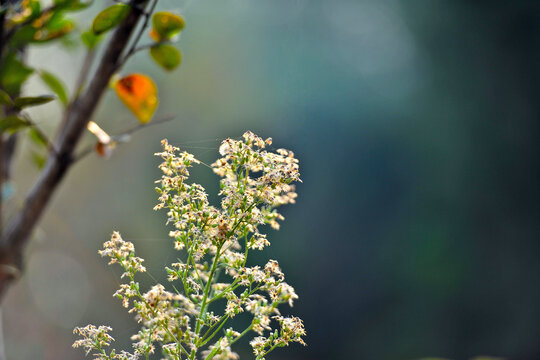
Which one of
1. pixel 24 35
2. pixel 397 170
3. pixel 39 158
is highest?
pixel 397 170

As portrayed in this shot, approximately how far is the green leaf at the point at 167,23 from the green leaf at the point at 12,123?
0.40 feet

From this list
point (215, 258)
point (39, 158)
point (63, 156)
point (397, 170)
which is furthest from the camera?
point (397, 170)

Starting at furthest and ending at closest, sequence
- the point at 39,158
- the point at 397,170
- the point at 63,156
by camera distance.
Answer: the point at 397,170, the point at 39,158, the point at 63,156

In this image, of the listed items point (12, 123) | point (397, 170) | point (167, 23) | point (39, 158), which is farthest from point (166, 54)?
point (397, 170)

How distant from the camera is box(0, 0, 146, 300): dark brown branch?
0.33 metres

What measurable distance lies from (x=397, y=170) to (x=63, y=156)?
2455 millimetres

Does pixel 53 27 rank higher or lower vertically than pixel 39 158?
higher

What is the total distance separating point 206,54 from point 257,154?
2349 millimetres

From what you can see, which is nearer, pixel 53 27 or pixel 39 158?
pixel 53 27

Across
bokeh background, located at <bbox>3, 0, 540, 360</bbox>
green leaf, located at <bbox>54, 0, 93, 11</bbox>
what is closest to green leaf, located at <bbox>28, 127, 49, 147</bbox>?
green leaf, located at <bbox>54, 0, 93, 11</bbox>

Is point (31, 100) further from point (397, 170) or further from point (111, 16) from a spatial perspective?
point (397, 170)

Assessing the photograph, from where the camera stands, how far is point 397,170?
8.66ft

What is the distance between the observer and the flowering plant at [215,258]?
0.25 meters

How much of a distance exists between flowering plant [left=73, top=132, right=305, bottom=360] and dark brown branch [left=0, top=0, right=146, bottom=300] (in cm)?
11
